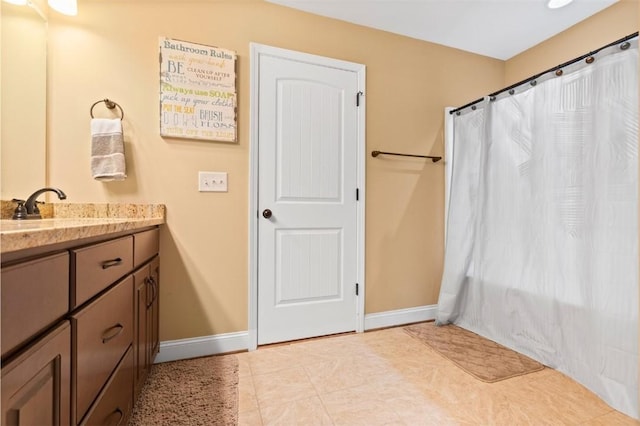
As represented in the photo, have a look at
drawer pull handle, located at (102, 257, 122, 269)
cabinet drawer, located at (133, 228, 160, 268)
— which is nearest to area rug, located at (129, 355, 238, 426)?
cabinet drawer, located at (133, 228, 160, 268)

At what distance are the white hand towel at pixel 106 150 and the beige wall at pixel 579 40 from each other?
10.9 ft

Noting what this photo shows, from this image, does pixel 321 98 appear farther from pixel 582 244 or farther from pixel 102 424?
pixel 102 424

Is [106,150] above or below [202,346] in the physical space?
above

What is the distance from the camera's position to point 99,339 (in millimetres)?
874

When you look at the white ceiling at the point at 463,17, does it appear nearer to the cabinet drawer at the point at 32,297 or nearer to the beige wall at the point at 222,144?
the beige wall at the point at 222,144

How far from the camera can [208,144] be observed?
6.15 ft

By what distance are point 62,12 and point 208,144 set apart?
3.25ft

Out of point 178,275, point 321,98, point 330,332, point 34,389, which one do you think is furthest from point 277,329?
point 321,98

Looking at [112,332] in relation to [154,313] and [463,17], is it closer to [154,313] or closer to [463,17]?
[154,313]

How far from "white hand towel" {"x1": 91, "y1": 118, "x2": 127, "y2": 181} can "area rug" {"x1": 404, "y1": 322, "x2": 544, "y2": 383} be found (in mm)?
2275

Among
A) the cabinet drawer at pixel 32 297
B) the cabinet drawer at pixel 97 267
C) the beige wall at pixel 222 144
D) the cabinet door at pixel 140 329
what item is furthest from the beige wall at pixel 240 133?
the cabinet drawer at pixel 32 297

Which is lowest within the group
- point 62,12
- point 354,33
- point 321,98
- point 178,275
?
point 178,275

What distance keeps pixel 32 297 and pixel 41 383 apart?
188 millimetres

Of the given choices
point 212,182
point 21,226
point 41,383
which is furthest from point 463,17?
point 41,383
